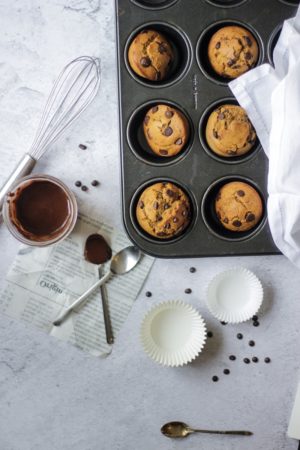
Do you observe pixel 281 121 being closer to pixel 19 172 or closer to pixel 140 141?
pixel 140 141

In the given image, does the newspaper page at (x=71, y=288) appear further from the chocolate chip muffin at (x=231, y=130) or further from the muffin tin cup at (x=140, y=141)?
the chocolate chip muffin at (x=231, y=130)

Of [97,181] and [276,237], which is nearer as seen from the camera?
[276,237]

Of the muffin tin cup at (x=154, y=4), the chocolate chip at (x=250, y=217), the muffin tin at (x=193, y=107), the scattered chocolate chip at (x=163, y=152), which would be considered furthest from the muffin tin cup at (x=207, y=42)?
the chocolate chip at (x=250, y=217)

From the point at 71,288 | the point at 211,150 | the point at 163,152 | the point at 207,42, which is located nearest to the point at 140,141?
the point at 163,152

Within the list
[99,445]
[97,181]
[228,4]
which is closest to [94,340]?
[99,445]

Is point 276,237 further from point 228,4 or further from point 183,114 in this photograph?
point 228,4

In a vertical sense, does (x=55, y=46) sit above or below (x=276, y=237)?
above

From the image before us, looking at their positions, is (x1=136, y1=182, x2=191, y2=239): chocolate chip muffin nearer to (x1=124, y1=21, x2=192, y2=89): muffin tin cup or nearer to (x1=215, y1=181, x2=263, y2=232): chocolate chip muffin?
(x1=215, y1=181, x2=263, y2=232): chocolate chip muffin
